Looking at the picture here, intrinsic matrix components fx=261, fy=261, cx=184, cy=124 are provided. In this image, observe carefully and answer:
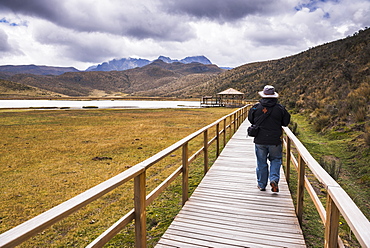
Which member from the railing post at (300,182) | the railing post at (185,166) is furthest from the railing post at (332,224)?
the railing post at (185,166)

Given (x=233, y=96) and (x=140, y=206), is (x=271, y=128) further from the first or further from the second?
(x=233, y=96)

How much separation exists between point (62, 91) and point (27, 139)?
130 metres

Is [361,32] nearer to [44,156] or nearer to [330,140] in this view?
[330,140]

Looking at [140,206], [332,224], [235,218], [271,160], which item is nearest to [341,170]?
[271,160]

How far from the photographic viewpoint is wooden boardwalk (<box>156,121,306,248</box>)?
10.1 ft

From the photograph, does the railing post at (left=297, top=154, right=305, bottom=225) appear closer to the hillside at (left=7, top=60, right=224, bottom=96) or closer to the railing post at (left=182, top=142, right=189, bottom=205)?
the railing post at (left=182, top=142, right=189, bottom=205)

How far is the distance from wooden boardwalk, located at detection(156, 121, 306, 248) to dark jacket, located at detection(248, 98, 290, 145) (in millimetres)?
993

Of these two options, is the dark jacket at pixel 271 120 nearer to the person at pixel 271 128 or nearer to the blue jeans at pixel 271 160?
the person at pixel 271 128

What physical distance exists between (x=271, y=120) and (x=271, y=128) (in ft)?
0.43


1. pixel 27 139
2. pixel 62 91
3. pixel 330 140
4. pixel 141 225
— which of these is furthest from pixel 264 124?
pixel 62 91

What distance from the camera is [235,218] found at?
3643 mm

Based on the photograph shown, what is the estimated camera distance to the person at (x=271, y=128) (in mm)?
4273

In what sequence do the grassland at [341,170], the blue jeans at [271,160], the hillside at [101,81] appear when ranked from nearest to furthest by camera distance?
the grassland at [341,170]
the blue jeans at [271,160]
the hillside at [101,81]

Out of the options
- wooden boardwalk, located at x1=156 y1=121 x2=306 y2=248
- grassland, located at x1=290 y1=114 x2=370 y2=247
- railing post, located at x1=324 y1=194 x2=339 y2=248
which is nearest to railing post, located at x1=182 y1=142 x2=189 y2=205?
wooden boardwalk, located at x1=156 y1=121 x2=306 y2=248
